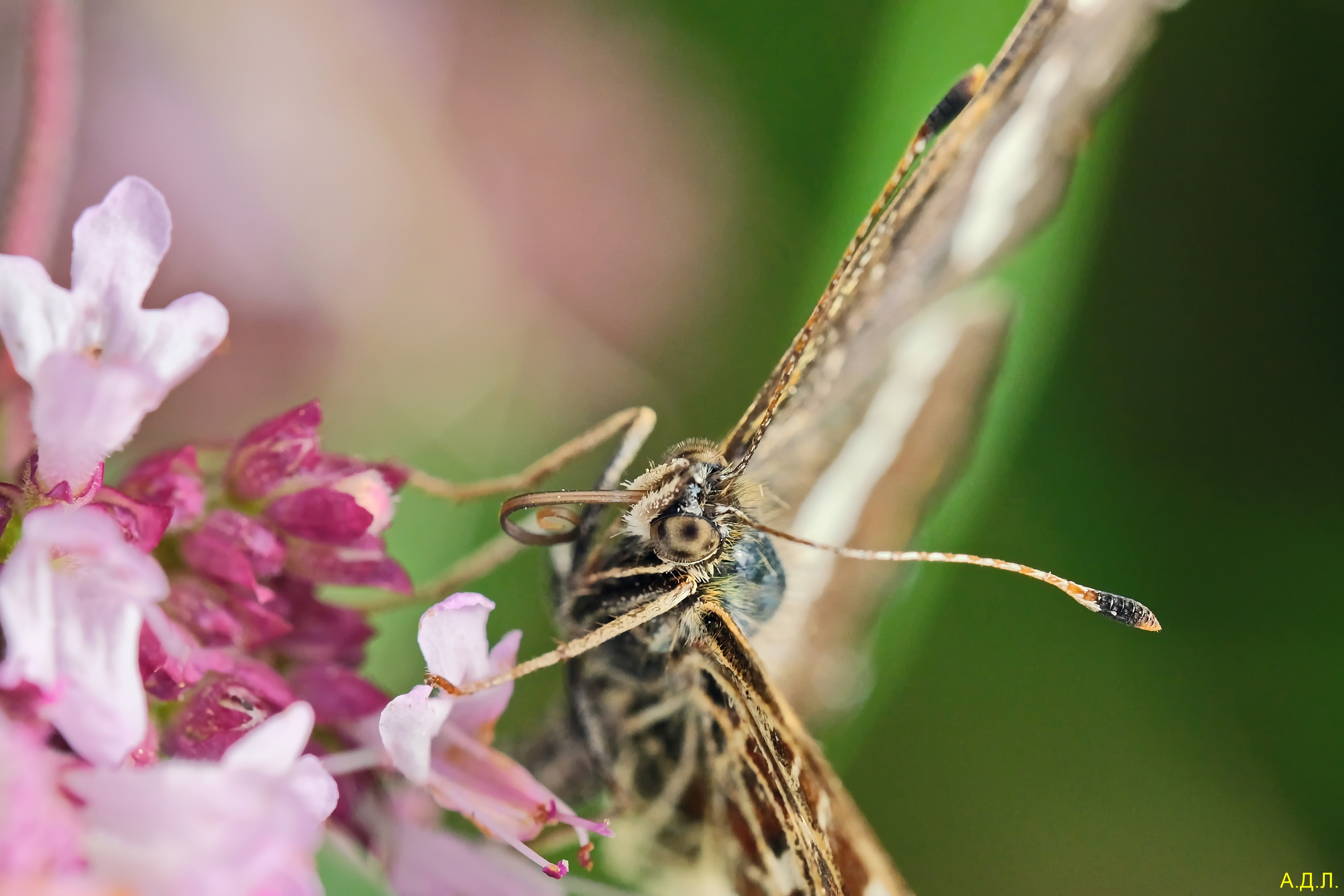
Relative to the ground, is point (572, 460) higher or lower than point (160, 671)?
higher

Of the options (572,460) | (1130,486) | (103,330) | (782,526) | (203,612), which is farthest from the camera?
(1130,486)

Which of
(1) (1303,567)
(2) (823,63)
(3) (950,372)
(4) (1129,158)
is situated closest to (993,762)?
(1) (1303,567)

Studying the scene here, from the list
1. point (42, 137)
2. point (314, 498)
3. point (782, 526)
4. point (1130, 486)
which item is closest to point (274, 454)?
point (314, 498)

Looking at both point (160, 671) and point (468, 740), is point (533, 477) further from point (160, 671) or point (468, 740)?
point (160, 671)

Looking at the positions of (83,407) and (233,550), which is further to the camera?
(233,550)

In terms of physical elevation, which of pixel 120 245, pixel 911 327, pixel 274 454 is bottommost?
pixel 274 454

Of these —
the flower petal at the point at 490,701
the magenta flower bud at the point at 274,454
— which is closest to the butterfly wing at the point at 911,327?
the flower petal at the point at 490,701

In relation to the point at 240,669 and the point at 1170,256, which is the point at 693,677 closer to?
the point at 240,669
